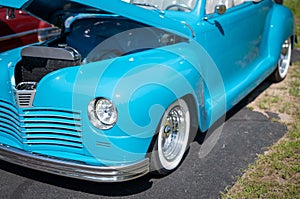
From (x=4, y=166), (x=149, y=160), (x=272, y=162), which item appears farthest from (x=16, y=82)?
(x=272, y=162)

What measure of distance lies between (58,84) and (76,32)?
1262 millimetres

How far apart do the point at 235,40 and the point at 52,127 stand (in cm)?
220

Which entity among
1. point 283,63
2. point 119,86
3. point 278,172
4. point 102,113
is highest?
point 119,86

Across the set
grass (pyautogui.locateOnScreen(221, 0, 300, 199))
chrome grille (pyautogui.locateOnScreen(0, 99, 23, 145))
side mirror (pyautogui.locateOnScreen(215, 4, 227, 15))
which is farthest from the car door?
chrome grille (pyautogui.locateOnScreen(0, 99, 23, 145))

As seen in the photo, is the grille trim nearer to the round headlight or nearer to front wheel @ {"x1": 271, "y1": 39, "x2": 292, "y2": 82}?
the round headlight

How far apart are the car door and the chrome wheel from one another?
84 cm

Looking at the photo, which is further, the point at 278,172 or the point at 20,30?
the point at 20,30

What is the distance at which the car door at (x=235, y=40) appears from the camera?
384cm

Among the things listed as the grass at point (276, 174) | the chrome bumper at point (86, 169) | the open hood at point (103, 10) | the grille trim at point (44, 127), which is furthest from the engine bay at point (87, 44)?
the grass at point (276, 174)

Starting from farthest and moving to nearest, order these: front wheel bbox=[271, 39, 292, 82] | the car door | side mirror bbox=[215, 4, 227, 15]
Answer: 1. front wheel bbox=[271, 39, 292, 82]
2. the car door
3. side mirror bbox=[215, 4, 227, 15]

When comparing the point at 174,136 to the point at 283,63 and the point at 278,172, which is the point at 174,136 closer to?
the point at 278,172

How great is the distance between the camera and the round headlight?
2730mm

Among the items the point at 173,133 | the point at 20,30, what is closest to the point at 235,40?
the point at 173,133

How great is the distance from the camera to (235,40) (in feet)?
13.8
